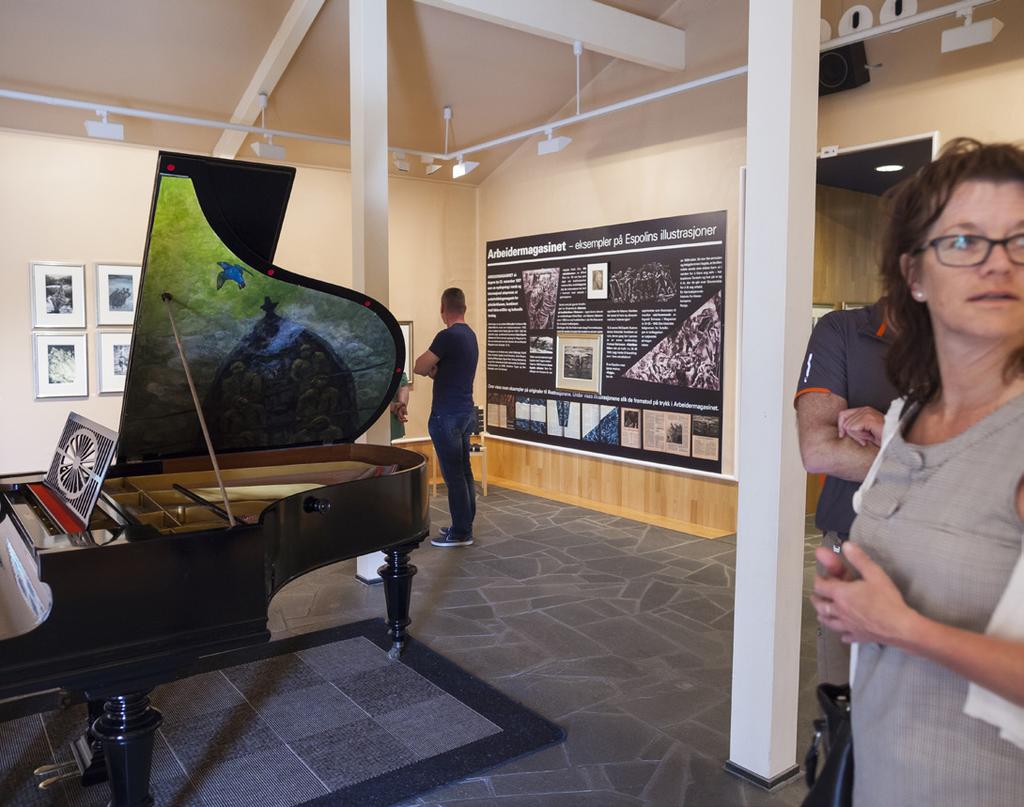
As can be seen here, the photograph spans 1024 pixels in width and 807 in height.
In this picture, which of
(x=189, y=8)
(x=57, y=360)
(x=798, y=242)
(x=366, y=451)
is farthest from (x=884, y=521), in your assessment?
(x=57, y=360)

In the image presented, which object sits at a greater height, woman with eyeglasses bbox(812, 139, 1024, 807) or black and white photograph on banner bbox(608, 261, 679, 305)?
black and white photograph on banner bbox(608, 261, 679, 305)

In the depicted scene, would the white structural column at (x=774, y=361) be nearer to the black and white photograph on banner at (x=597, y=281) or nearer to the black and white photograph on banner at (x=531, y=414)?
the black and white photograph on banner at (x=597, y=281)

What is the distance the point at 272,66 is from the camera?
19.1ft

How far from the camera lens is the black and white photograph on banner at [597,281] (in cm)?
695

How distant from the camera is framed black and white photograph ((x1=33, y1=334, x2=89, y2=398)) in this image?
247 inches

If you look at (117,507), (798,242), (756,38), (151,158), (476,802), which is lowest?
(476,802)

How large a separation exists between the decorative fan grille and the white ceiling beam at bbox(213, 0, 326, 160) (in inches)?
132

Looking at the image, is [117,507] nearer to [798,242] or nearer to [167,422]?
[167,422]

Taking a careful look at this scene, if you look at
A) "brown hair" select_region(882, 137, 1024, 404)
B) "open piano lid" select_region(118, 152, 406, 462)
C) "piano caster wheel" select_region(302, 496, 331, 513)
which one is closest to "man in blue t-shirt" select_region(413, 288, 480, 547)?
"open piano lid" select_region(118, 152, 406, 462)

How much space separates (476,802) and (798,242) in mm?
2170

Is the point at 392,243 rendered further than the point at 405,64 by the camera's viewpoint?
Yes

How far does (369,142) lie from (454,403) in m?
1.94

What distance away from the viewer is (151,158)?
6617mm

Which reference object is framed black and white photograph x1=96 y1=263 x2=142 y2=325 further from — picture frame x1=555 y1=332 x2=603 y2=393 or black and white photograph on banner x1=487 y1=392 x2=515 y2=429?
picture frame x1=555 y1=332 x2=603 y2=393
